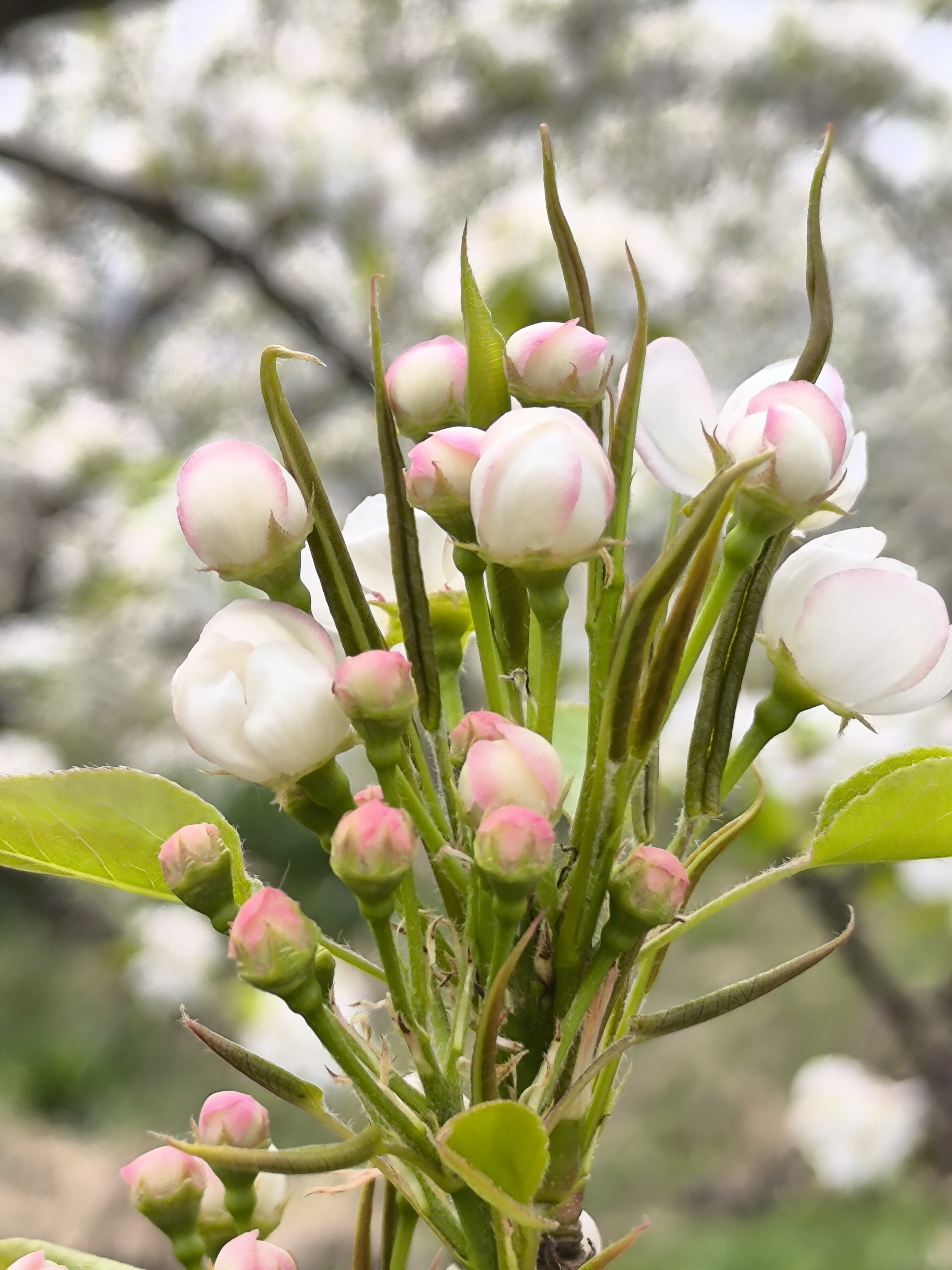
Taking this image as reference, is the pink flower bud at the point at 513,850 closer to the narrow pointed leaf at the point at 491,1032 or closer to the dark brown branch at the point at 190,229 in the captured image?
the narrow pointed leaf at the point at 491,1032

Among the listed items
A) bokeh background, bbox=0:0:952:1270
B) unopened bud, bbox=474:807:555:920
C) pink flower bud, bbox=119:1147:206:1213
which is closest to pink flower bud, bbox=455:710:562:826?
unopened bud, bbox=474:807:555:920

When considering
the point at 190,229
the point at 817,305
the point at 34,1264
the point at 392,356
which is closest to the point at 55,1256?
the point at 34,1264

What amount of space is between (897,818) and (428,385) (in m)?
0.12

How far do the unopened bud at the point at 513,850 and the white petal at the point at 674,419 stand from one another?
7cm

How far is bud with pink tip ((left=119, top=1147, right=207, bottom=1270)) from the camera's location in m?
0.23

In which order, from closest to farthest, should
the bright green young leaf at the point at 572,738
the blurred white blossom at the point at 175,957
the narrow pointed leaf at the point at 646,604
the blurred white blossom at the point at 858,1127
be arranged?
the narrow pointed leaf at the point at 646,604 → the bright green young leaf at the point at 572,738 → the blurred white blossom at the point at 858,1127 → the blurred white blossom at the point at 175,957

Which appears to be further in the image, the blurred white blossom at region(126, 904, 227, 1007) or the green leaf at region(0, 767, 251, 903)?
the blurred white blossom at region(126, 904, 227, 1007)

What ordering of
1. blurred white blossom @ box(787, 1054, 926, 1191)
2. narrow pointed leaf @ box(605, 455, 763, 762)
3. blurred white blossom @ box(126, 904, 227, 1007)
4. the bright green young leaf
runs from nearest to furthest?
narrow pointed leaf @ box(605, 455, 763, 762)
the bright green young leaf
blurred white blossom @ box(787, 1054, 926, 1191)
blurred white blossom @ box(126, 904, 227, 1007)

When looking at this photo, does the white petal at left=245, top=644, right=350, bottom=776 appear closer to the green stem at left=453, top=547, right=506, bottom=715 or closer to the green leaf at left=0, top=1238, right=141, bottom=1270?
the green stem at left=453, top=547, right=506, bottom=715

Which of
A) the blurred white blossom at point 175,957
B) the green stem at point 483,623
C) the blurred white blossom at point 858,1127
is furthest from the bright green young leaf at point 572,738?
the blurred white blossom at point 175,957

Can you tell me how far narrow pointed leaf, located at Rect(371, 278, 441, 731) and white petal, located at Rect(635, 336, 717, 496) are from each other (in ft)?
0.15

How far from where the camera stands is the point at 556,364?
192mm

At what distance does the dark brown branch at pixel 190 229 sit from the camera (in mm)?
1346

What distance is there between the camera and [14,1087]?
1662mm
